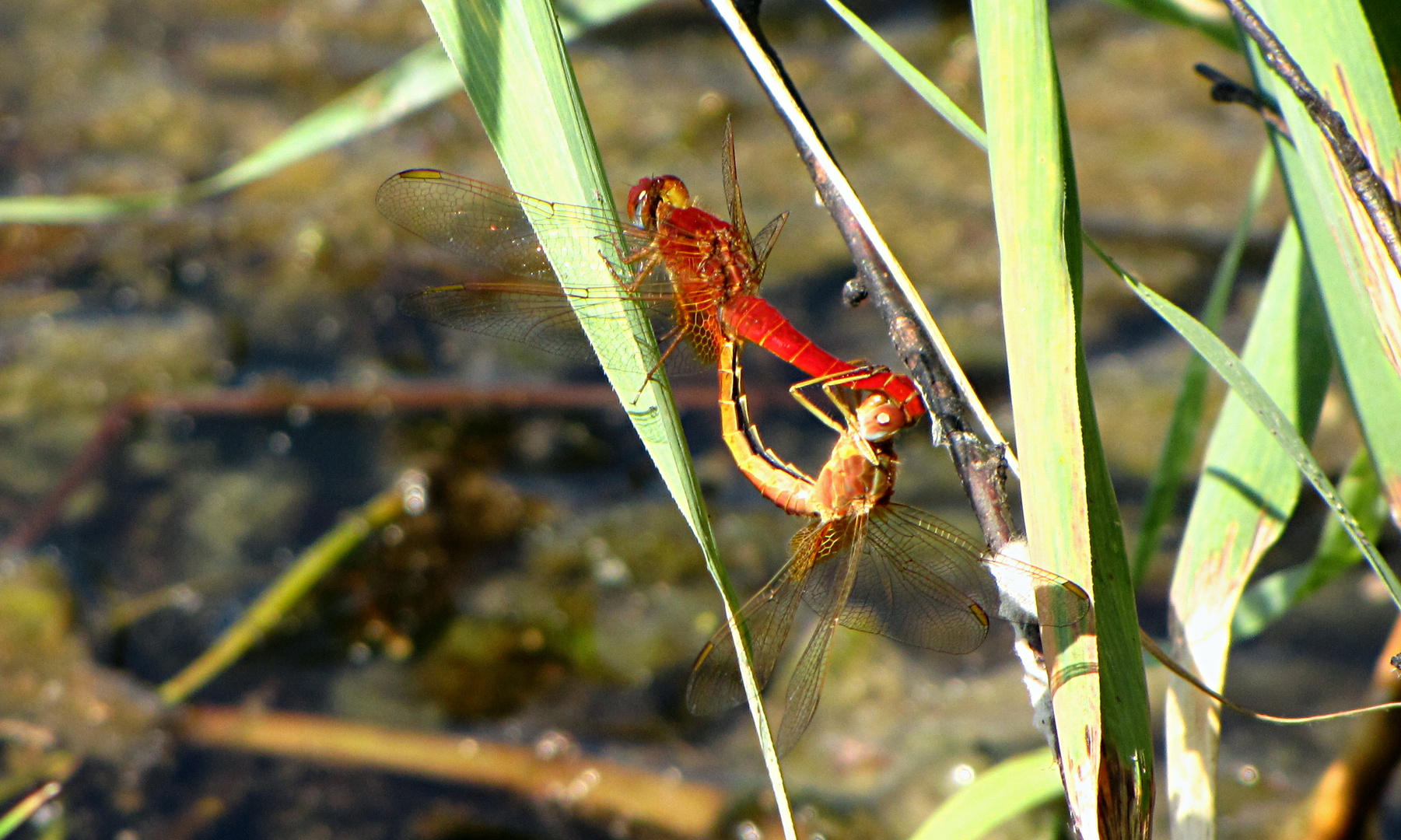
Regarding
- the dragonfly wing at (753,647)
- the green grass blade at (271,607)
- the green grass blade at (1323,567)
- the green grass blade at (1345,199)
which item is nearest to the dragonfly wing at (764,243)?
the dragonfly wing at (753,647)

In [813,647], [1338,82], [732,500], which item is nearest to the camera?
[1338,82]

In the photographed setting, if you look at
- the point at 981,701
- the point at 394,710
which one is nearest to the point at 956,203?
the point at 981,701

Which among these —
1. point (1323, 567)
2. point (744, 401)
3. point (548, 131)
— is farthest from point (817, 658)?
point (548, 131)

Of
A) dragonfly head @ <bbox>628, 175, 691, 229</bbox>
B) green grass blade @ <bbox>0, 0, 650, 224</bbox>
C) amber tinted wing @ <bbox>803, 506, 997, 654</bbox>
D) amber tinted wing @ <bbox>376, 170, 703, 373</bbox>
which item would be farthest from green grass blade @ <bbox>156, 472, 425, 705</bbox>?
amber tinted wing @ <bbox>803, 506, 997, 654</bbox>

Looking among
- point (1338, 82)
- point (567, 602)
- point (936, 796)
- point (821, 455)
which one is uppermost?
point (1338, 82)

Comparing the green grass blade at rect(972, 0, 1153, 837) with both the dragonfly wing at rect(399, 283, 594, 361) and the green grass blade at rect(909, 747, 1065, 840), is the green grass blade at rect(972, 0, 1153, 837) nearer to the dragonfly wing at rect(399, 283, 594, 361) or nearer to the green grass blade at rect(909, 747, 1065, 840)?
the green grass blade at rect(909, 747, 1065, 840)

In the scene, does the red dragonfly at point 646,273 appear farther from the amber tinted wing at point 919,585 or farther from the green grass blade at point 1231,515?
the green grass blade at point 1231,515

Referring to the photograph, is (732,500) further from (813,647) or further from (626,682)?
(813,647)

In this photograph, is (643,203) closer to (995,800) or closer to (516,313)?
(516,313)
